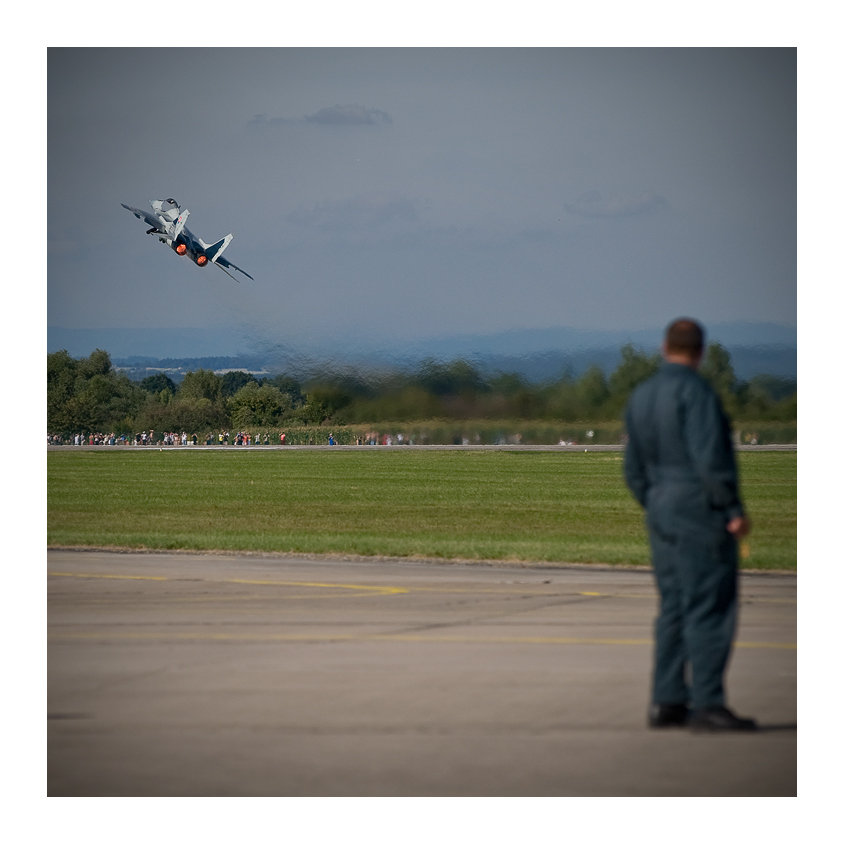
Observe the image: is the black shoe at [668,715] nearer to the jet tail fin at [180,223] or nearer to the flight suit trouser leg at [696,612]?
the flight suit trouser leg at [696,612]

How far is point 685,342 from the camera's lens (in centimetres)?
660

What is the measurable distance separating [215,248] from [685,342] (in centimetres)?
2318

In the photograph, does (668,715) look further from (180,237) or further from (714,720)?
(180,237)

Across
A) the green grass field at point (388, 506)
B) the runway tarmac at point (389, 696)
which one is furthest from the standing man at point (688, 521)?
the green grass field at point (388, 506)

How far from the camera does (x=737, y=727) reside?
664cm

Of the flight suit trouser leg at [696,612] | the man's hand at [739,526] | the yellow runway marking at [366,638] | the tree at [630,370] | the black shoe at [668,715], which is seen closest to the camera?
the man's hand at [739,526]

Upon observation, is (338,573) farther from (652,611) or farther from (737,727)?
(737,727)

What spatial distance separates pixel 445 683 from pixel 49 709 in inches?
99.4

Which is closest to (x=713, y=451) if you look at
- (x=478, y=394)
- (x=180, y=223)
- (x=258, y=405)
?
(x=478, y=394)

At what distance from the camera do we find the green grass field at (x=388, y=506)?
18672mm

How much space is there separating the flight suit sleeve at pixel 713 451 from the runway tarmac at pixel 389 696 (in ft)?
4.42

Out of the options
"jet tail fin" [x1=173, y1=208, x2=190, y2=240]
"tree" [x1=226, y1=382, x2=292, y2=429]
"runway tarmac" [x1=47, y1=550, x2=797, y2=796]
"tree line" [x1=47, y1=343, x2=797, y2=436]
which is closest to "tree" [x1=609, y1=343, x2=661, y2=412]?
"tree line" [x1=47, y1=343, x2=797, y2=436]
